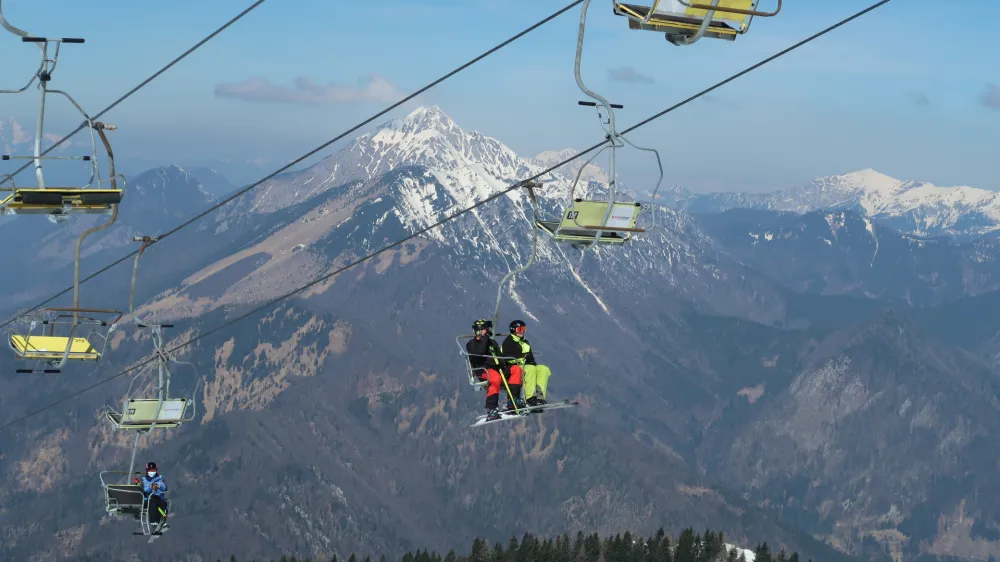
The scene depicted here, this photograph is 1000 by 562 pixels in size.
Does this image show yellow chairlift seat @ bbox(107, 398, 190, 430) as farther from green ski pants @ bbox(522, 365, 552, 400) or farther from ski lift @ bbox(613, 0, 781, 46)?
ski lift @ bbox(613, 0, 781, 46)

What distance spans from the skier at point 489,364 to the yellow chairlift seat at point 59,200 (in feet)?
50.9

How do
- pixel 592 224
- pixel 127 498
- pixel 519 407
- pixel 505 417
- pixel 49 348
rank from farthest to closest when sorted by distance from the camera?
pixel 127 498 < pixel 49 348 < pixel 519 407 < pixel 505 417 < pixel 592 224

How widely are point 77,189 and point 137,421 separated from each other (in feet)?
65.3

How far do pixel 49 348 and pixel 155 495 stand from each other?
12406mm

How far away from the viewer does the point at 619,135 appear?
45.9 m

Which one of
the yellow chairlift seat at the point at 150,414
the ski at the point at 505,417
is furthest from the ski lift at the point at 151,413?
the ski at the point at 505,417

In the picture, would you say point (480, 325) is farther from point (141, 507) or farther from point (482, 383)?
point (141, 507)

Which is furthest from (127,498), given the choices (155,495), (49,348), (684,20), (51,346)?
(684,20)

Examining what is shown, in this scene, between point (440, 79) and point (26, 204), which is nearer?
point (440, 79)

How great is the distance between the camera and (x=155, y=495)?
73.2 meters

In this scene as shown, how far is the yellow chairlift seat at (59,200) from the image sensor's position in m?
52.5

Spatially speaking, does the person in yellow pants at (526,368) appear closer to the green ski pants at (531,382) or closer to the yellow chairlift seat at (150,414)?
the green ski pants at (531,382)

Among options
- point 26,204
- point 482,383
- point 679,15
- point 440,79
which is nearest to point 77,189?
point 26,204

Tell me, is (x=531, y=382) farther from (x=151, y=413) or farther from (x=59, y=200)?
(x=151, y=413)
